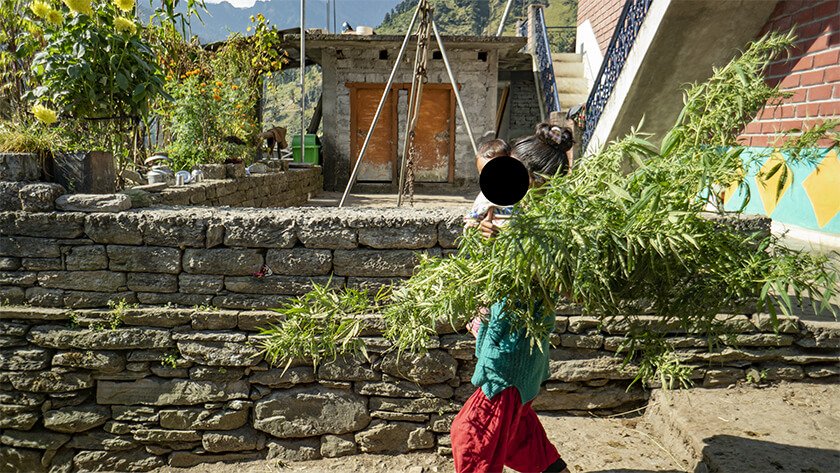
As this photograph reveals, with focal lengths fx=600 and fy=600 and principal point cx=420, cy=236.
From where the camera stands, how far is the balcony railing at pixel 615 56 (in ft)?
19.7

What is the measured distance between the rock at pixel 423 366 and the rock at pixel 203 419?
0.93m

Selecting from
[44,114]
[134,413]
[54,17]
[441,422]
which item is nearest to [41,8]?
[54,17]

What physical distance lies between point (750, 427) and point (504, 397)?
1572 mm

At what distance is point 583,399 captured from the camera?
3611mm

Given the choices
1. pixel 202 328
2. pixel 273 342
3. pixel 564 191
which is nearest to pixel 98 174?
pixel 202 328

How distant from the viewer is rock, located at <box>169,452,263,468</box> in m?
3.63

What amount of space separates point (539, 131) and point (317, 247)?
5.13ft

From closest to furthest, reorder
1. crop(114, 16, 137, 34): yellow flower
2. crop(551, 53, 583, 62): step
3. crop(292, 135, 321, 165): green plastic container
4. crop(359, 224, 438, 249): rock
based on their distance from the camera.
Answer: crop(359, 224, 438, 249): rock → crop(114, 16, 137, 34): yellow flower → crop(292, 135, 321, 165): green plastic container → crop(551, 53, 583, 62): step

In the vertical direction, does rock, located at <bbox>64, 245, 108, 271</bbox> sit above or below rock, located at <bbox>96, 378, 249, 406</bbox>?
above

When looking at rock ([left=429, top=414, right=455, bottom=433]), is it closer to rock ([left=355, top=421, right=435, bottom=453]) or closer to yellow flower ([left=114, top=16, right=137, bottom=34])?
rock ([left=355, top=421, right=435, bottom=453])

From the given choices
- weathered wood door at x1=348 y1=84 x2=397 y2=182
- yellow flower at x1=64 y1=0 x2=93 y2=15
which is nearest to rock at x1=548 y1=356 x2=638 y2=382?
yellow flower at x1=64 y1=0 x2=93 y2=15

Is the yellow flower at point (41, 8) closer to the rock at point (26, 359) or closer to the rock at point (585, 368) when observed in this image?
the rock at point (26, 359)

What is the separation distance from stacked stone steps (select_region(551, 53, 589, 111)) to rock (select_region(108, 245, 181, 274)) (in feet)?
26.9

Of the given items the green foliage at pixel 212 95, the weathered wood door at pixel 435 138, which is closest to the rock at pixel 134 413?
the green foliage at pixel 212 95
